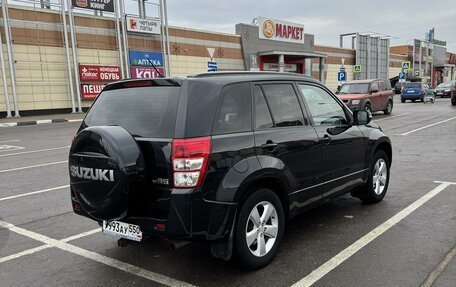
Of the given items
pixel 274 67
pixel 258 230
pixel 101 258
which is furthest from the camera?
pixel 274 67

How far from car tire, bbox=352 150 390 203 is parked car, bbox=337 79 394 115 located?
13272 millimetres

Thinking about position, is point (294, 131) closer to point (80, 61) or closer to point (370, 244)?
point (370, 244)

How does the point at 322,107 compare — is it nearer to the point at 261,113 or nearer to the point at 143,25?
the point at 261,113

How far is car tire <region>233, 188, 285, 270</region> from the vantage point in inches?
137

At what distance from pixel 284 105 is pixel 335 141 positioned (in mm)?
856

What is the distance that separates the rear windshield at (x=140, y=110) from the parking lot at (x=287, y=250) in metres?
1.30

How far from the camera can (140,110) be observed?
142 inches

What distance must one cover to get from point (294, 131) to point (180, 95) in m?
1.30

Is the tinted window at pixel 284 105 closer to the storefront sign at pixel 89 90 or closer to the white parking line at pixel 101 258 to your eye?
the white parking line at pixel 101 258

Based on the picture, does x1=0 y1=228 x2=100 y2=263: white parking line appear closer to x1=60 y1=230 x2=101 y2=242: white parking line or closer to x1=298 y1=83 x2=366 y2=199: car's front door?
x1=60 y1=230 x2=101 y2=242: white parking line

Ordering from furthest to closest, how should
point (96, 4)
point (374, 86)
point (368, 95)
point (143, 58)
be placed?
point (143, 58)
point (96, 4)
point (374, 86)
point (368, 95)

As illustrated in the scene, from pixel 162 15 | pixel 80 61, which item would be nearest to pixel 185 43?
pixel 162 15

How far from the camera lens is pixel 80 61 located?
84.2ft

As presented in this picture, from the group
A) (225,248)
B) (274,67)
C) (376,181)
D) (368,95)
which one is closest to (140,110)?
(225,248)
